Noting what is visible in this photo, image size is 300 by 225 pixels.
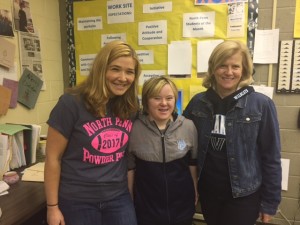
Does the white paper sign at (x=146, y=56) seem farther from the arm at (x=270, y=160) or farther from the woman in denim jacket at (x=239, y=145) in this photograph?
the arm at (x=270, y=160)

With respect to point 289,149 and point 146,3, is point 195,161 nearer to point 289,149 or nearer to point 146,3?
point 289,149

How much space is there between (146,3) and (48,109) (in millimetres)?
1237

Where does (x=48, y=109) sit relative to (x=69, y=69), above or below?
below

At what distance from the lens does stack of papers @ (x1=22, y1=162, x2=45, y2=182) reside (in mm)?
1612

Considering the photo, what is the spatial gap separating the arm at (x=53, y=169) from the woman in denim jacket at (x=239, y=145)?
0.72 meters

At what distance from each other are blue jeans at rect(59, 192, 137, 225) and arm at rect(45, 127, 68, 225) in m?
0.04

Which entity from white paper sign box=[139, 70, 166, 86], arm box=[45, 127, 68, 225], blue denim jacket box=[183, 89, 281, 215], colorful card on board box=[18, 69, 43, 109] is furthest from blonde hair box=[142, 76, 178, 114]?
colorful card on board box=[18, 69, 43, 109]

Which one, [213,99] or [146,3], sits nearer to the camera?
[213,99]

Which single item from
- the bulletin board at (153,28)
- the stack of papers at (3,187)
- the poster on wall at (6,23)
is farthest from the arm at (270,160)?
the poster on wall at (6,23)

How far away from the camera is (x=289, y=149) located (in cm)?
208

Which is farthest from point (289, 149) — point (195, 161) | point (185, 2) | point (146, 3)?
point (146, 3)

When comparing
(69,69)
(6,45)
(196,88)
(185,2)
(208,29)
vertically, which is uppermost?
(185,2)

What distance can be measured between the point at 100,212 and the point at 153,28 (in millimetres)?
1520

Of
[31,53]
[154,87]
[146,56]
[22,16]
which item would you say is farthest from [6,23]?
[154,87]
